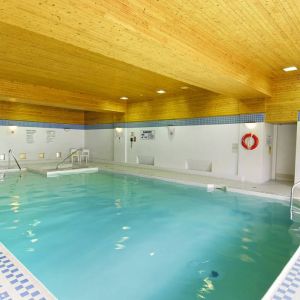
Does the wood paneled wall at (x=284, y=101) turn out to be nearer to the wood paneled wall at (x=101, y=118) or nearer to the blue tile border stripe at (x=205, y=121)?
the blue tile border stripe at (x=205, y=121)

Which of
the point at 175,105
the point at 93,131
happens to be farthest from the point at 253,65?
the point at 93,131

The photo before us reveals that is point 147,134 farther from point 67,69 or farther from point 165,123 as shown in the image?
point 67,69

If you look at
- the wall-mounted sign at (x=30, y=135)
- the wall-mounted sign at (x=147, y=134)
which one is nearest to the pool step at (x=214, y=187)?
the wall-mounted sign at (x=147, y=134)

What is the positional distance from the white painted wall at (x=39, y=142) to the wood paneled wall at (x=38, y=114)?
447mm

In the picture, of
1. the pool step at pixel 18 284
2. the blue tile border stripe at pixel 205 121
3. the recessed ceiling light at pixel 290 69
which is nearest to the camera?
the pool step at pixel 18 284

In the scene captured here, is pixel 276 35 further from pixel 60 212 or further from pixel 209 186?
pixel 60 212

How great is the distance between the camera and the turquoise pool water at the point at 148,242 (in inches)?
92.4

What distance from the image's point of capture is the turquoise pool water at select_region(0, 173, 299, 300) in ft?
7.70

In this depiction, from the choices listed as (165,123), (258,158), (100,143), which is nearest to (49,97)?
(165,123)

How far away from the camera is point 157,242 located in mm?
3291

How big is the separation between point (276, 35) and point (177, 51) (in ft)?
5.55

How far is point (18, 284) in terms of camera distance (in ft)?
6.48

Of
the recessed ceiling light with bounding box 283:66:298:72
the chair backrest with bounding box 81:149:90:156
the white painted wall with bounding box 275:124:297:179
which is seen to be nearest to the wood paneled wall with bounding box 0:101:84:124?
the chair backrest with bounding box 81:149:90:156

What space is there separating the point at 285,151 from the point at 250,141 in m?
1.36
